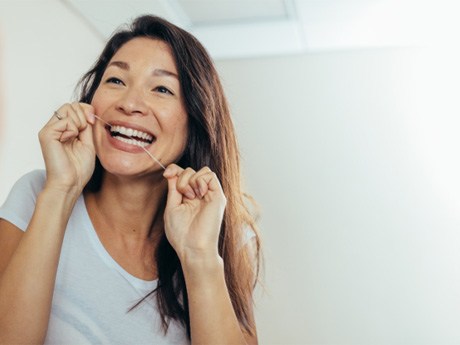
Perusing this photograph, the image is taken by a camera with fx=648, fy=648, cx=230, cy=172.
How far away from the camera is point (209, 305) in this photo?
3.81 feet

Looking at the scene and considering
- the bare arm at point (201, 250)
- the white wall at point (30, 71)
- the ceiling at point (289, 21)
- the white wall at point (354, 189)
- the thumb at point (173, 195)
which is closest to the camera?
the bare arm at point (201, 250)

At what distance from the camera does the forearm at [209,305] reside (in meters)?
1.15

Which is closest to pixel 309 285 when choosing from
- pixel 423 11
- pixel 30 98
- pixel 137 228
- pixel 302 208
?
pixel 302 208

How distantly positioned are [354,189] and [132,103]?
7.79 feet

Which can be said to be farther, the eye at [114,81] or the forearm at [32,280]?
the eye at [114,81]

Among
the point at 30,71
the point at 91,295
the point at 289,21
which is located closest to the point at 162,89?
the point at 91,295

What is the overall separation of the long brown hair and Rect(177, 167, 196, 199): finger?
0.51ft

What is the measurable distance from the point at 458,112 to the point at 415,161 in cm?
36

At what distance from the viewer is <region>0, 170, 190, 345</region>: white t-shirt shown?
1180 millimetres

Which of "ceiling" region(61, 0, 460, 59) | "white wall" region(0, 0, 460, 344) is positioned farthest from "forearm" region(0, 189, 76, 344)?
"white wall" region(0, 0, 460, 344)

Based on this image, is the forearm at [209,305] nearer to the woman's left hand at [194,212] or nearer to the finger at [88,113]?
→ the woman's left hand at [194,212]

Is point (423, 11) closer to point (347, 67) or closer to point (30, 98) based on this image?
point (347, 67)

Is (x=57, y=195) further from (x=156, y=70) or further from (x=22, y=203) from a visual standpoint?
(x=156, y=70)

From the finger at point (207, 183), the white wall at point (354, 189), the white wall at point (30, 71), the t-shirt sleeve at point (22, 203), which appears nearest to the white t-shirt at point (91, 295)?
the t-shirt sleeve at point (22, 203)
